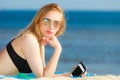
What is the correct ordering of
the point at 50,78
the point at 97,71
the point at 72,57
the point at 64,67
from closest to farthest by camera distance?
the point at 50,78
the point at 97,71
the point at 64,67
the point at 72,57

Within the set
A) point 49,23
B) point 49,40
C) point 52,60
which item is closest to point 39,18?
point 49,23

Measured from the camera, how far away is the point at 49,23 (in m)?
4.72

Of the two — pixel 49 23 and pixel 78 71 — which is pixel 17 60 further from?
pixel 78 71

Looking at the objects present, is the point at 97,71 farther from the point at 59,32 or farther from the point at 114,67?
the point at 59,32

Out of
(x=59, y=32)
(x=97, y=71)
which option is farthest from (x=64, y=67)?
(x=59, y=32)

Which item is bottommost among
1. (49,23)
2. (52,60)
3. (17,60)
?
(17,60)

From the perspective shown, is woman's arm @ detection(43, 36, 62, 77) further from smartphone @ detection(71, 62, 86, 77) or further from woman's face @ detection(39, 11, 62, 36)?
smartphone @ detection(71, 62, 86, 77)

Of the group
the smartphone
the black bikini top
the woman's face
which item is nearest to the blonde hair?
the woman's face

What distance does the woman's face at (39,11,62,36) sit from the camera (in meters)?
4.71

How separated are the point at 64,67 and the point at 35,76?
6118 millimetres

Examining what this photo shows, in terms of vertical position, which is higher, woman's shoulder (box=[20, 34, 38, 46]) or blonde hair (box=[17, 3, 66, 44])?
blonde hair (box=[17, 3, 66, 44])

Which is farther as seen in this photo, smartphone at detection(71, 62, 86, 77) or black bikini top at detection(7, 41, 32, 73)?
smartphone at detection(71, 62, 86, 77)

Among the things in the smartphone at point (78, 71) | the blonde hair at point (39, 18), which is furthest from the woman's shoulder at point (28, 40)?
the smartphone at point (78, 71)

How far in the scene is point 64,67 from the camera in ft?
35.6
